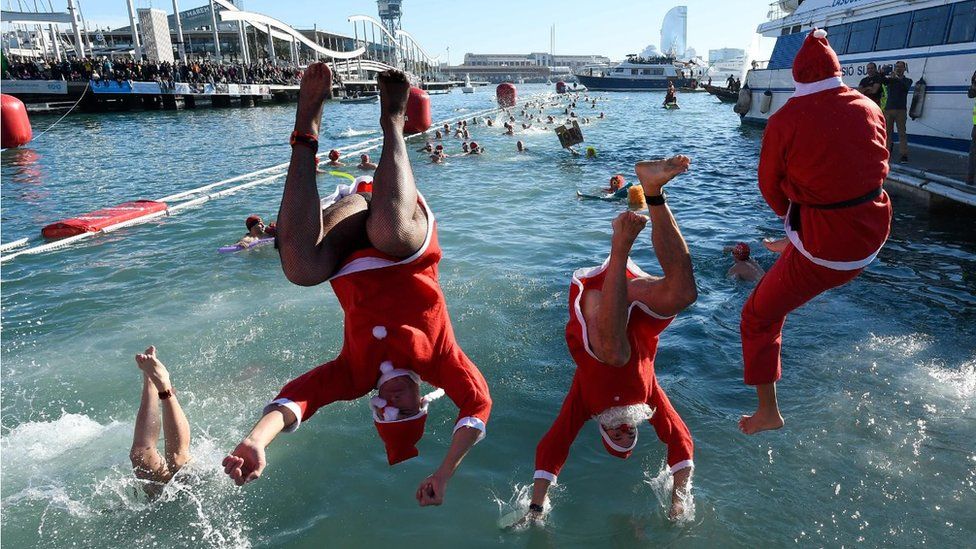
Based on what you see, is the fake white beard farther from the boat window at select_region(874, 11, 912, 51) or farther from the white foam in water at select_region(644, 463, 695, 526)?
the boat window at select_region(874, 11, 912, 51)

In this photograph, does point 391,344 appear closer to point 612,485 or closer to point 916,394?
point 612,485

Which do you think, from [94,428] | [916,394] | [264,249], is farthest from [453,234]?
[916,394]

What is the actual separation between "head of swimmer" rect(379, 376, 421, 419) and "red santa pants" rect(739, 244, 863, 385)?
2.15 meters

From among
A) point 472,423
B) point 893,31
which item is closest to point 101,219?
point 472,423

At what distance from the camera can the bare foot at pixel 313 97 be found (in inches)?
103

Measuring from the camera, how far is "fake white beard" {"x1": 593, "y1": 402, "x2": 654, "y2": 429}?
11.0 ft

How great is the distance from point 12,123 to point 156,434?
944 centimetres

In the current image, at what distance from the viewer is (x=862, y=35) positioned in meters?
20.4

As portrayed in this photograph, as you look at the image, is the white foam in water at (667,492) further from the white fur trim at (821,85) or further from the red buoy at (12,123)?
the red buoy at (12,123)

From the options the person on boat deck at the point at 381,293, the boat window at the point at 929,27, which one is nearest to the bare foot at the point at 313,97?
the person on boat deck at the point at 381,293

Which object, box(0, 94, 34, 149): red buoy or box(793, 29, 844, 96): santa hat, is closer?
box(793, 29, 844, 96): santa hat

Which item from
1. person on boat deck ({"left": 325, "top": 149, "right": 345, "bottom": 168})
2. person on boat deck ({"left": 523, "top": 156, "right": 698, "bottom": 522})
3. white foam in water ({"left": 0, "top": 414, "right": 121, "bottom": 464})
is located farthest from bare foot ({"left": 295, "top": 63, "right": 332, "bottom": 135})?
person on boat deck ({"left": 325, "top": 149, "right": 345, "bottom": 168})

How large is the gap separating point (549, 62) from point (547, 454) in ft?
623

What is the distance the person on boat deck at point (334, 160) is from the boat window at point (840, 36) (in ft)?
60.3
